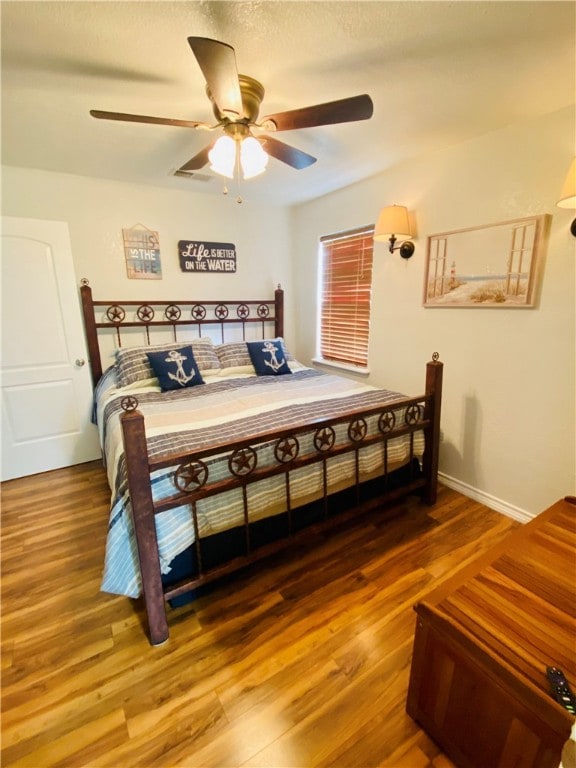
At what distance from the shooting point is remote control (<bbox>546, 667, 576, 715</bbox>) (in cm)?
76

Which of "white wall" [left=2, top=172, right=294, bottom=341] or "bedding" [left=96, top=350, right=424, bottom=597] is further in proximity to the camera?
"white wall" [left=2, top=172, right=294, bottom=341]

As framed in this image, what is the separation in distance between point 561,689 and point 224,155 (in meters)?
2.12

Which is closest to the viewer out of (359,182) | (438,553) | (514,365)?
(438,553)

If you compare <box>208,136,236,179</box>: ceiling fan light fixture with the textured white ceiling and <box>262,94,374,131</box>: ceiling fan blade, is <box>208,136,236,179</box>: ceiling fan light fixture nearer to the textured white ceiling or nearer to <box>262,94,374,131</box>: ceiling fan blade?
<box>262,94,374,131</box>: ceiling fan blade

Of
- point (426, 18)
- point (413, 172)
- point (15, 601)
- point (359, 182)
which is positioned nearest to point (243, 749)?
point (15, 601)

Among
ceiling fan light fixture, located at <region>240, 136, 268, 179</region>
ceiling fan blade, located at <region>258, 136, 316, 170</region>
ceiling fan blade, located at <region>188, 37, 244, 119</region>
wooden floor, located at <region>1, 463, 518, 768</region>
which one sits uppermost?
ceiling fan blade, located at <region>258, 136, 316, 170</region>

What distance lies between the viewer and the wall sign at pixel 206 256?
3.22m

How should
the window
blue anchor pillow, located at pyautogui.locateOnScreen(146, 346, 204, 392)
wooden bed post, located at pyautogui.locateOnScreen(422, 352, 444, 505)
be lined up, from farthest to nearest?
the window < blue anchor pillow, located at pyautogui.locateOnScreen(146, 346, 204, 392) < wooden bed post, located at pyautogui.locateOnScreen(422, 352, 444, 505)

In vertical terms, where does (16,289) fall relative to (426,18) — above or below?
below

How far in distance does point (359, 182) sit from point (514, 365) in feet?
6.42

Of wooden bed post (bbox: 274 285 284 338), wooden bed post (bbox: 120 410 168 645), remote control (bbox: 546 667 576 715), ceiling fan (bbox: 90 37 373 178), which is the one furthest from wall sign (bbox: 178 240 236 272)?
remote control (bbox: 546 667 576 715)

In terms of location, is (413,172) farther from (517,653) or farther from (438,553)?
(517,653)

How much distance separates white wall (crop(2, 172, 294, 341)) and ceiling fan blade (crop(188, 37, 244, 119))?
1995mm

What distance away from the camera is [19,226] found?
2461 mm
